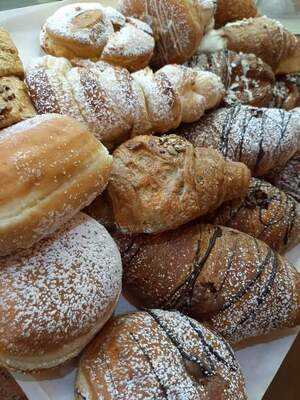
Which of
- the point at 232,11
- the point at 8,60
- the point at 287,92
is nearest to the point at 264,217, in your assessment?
the point at 287,92

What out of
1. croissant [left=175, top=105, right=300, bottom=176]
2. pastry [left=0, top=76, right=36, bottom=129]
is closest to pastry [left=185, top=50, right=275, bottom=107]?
croissant [left=175, top=105, right=300, bottom=176]

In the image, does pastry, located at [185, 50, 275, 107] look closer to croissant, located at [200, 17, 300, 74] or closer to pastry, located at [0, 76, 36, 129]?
croissant, located at [200, 17, 300, 74]

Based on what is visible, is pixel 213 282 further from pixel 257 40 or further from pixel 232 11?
pixel 232 11

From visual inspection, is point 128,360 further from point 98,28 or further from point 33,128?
point 98,28

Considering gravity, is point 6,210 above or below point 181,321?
above

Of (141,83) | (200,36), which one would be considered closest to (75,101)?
(141,83)

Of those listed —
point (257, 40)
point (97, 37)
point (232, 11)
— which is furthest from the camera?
point (232, 11)
